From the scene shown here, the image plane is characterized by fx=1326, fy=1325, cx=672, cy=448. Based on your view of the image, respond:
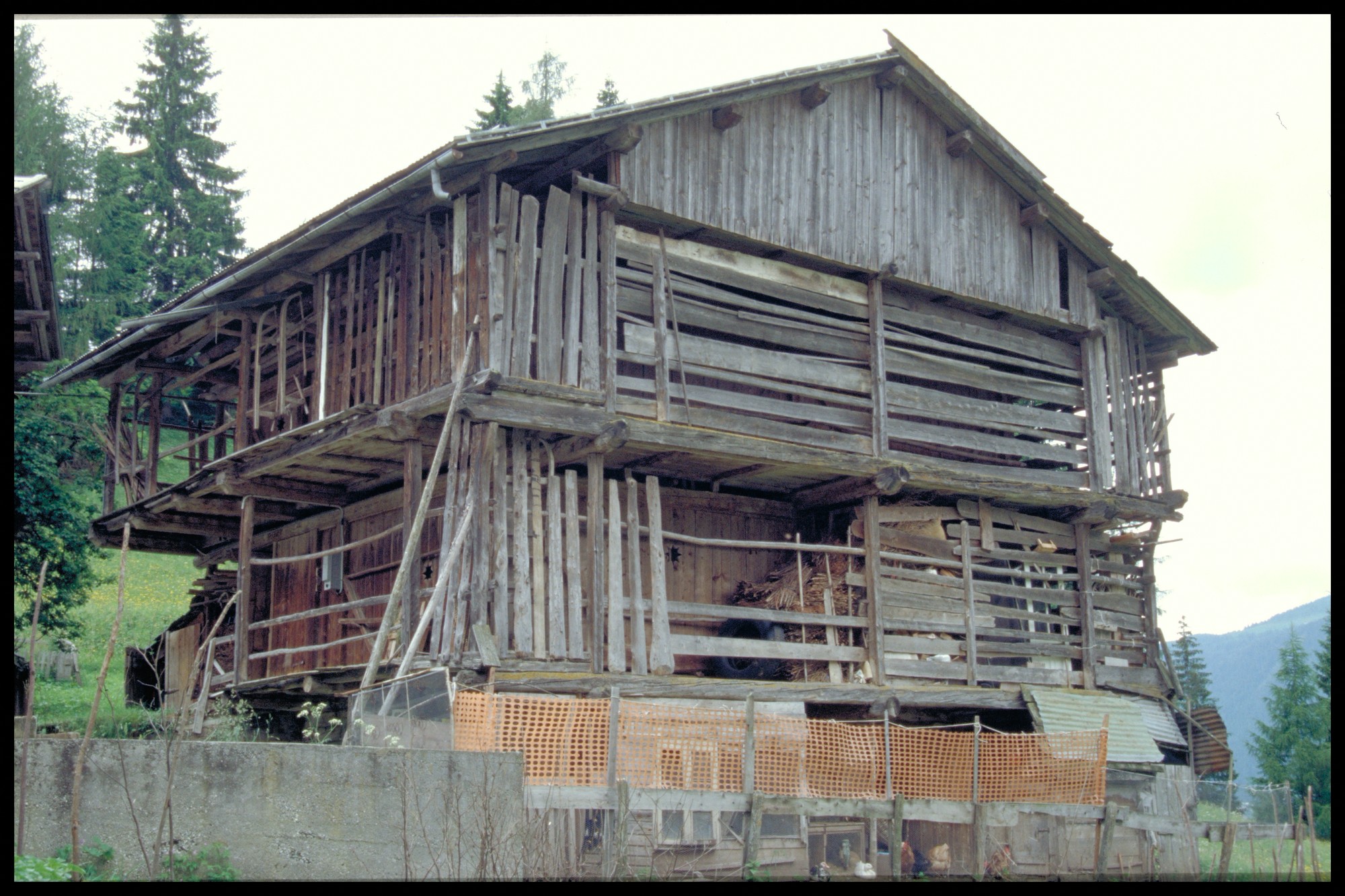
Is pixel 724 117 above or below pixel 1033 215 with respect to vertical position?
above

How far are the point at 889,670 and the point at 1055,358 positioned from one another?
5482 mm

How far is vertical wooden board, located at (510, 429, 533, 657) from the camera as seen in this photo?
12.6m

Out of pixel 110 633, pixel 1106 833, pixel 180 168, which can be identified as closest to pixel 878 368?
pixel 1106 833

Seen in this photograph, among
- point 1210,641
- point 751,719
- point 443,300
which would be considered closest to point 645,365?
point 443,300

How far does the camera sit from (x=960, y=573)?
1700 cm

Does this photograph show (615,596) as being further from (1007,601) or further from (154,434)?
(154,434)

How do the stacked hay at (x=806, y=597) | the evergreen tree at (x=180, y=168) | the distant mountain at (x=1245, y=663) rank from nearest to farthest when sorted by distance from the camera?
the stacked hay at (x=806, y=597) < the evergreen tree at (x=180, y=168) < the distant mountain at (x=1245, y=663)

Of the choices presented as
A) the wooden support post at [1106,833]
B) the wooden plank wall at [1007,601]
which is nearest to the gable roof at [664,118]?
the wooden plank wall at [1007,601]

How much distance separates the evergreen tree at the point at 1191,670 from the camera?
1593 inches

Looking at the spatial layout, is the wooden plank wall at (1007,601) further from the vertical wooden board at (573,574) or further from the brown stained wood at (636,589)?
the vertical wooden board at (573,574)

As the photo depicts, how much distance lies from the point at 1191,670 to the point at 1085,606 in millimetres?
27138

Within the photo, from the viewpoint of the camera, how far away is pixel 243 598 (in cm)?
1585

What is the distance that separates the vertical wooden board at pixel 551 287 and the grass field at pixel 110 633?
21.8 feet

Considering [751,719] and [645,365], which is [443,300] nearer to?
[645,365]
